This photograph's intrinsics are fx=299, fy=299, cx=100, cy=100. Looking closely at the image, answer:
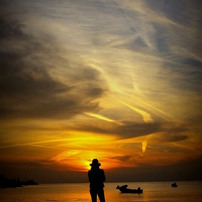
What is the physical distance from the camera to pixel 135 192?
11850 centimetres

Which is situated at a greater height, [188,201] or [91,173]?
[91,173]

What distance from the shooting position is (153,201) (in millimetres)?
76500

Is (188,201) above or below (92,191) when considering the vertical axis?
below

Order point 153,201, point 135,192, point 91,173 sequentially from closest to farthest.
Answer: point 91,173 < point 153,201 < point 135,192

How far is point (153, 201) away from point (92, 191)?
230 feet

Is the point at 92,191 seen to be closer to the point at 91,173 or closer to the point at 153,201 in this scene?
the point at 91,173

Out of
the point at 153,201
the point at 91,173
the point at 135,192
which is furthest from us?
the point at 135,192

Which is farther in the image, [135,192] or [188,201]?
[135,192]

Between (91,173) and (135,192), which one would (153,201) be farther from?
(91,173)

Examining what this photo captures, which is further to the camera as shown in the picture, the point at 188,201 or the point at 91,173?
the point at 188,201

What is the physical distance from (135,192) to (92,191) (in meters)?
113

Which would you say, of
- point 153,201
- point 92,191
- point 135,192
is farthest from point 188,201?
point 92,191

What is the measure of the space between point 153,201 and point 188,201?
9.07 m

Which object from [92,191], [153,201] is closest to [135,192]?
[153,201]
